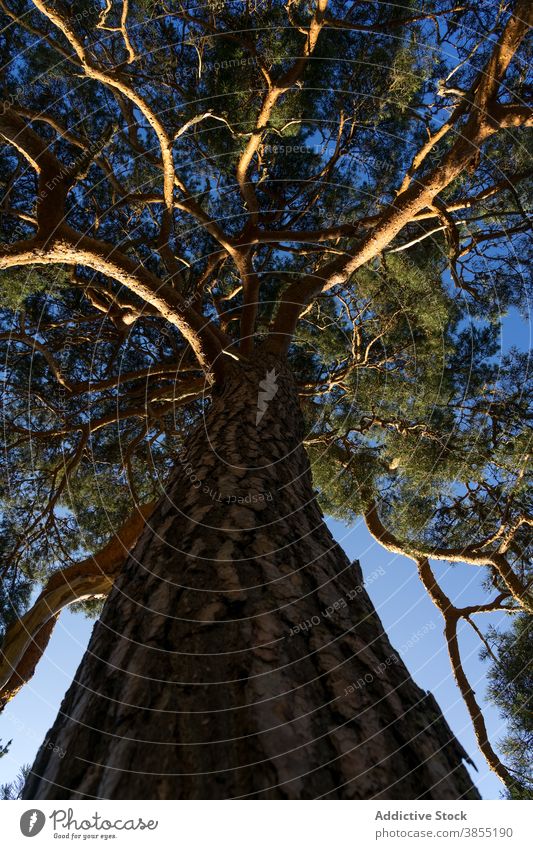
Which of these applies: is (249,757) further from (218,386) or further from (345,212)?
(345,212)

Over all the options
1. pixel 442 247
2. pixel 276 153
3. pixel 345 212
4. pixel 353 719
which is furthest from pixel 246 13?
pixel 353 719

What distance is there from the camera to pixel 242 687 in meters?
1.11

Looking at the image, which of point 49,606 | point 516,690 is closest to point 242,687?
point 49,606

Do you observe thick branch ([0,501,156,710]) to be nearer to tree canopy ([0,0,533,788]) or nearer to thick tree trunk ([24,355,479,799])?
tree canopy ([0,0,533,788])
